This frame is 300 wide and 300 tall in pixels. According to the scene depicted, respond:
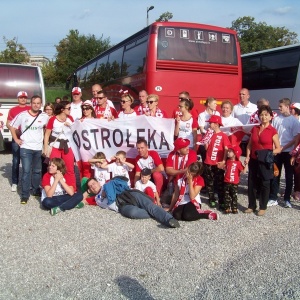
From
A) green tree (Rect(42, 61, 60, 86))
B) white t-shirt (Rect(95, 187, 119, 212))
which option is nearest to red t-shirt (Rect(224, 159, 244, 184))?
white t-shirt (Rect(95, 187, 119, 212))

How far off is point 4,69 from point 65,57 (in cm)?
3802

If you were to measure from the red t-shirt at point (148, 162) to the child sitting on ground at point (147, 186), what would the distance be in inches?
12.9

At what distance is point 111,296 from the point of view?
147 inches

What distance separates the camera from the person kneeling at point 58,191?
6504mm

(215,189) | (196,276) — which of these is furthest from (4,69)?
(196,276)

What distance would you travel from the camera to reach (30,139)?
7215 mm

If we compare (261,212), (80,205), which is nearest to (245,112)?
(261,212)

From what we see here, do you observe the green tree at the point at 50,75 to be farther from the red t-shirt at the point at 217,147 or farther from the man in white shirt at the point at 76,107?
the red t-shirt at the point at 217,147

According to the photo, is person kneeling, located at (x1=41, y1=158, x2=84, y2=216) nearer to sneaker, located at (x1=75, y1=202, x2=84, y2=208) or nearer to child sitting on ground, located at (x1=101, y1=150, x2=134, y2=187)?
sneaker, located at (x1=75, y1=202, x2=84, y2=208)

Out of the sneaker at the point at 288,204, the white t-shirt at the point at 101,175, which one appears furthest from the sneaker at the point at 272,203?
the white t-shirt at the point at 101,175

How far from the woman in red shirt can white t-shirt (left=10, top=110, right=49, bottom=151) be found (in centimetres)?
364

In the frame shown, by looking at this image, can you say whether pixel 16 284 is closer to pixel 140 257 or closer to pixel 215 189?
pixel 140 257

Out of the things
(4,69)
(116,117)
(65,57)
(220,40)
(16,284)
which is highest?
(65,57)

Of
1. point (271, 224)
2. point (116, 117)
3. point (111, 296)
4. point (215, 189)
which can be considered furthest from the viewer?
point (116, 117)
